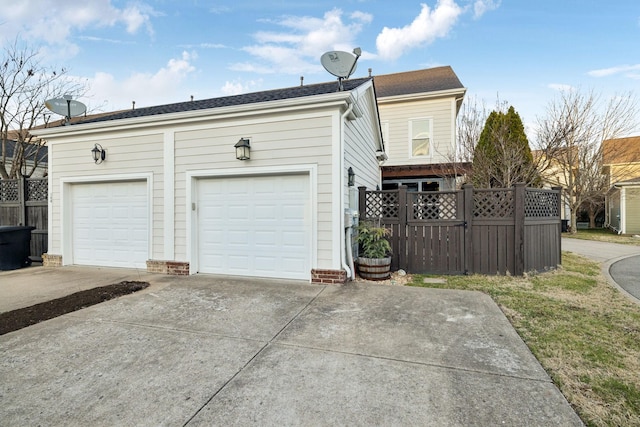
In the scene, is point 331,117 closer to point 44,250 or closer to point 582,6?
point 44,250

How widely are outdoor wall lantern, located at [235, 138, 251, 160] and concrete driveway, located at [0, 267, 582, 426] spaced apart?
2647 millimetres

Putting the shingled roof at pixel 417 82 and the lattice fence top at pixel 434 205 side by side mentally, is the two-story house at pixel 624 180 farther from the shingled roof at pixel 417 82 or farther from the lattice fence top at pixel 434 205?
the lattice fence top at pixel 434 205

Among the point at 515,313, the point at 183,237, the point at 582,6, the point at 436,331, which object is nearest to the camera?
the point at 436,331

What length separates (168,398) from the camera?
206 centimetres

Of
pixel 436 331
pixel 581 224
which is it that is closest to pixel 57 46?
pixel 436 331

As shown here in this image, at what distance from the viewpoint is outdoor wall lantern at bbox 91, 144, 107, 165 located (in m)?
6.45

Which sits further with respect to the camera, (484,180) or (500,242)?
(484,180)

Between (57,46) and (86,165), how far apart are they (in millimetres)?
6473

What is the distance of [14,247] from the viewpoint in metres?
6.87

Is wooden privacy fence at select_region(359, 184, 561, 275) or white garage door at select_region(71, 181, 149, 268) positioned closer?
wooden privacy fence at select_region(359, 184, 561, 275)

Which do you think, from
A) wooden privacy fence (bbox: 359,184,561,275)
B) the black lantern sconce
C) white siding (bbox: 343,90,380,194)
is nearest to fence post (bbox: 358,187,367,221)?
wooden privacy fence (bbox: 359,184,561,275)

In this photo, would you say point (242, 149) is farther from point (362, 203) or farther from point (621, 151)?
point (621, 151)

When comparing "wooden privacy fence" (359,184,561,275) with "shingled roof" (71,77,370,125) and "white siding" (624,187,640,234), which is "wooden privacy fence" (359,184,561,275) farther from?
"white siding" (624,187,640,234)

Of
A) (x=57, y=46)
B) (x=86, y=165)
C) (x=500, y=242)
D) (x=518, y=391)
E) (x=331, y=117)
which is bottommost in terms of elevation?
(x=518, y=391)
